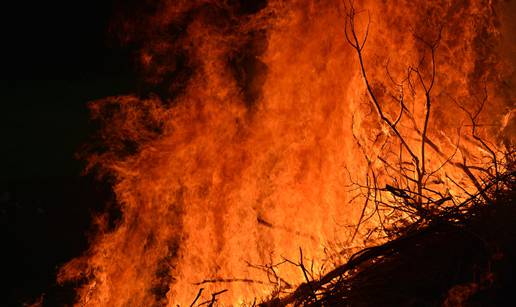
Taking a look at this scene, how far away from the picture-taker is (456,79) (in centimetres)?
355

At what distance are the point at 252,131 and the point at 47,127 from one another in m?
1.78

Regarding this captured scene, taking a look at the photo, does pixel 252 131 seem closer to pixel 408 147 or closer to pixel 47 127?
pixel 408 147

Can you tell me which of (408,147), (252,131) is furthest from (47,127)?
(408,147)

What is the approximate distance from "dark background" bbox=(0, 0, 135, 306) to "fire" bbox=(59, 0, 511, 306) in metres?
0.17

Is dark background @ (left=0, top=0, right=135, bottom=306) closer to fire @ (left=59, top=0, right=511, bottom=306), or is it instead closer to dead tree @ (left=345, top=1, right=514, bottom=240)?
fire @ (left=59, top=0, right=511, bottom=306)

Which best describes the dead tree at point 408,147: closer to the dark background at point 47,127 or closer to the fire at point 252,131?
the fire at point 252,131

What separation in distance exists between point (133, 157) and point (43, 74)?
3.27ft

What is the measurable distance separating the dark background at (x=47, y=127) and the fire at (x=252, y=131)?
173mm

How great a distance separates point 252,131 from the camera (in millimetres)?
3545

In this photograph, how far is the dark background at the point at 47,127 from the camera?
2945mm

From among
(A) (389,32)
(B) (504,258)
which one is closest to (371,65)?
(A) (389,32)

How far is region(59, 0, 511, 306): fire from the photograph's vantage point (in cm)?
323

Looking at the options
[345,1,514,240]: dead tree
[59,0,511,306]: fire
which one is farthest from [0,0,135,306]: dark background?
[345,1,514,240]: dead tree

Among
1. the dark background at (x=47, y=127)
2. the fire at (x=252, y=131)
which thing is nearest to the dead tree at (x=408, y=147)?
the fire at (x=252, y=131)
